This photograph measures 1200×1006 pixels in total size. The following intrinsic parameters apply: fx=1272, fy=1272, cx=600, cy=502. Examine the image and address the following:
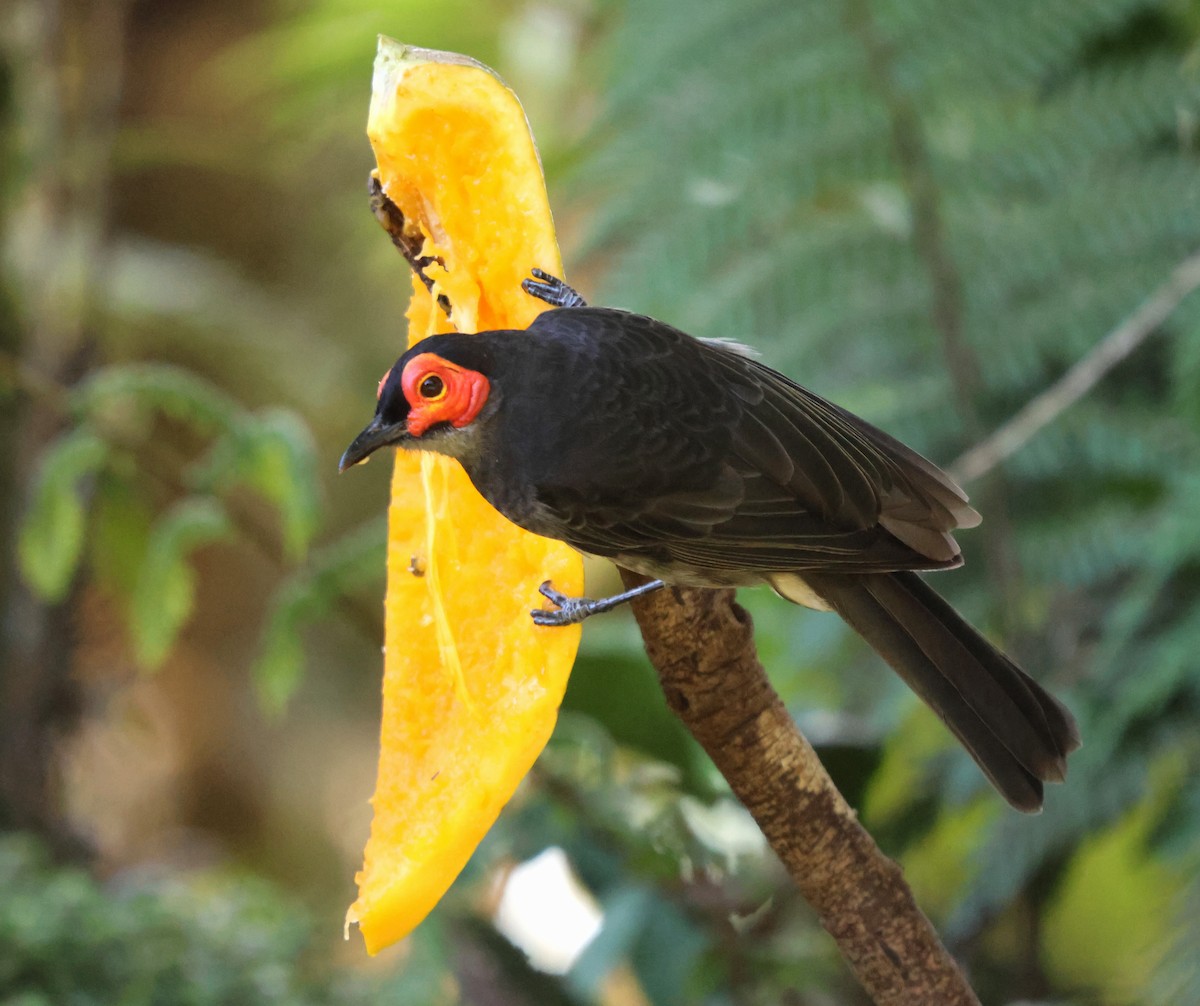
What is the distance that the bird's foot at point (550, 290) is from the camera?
2.62 ft

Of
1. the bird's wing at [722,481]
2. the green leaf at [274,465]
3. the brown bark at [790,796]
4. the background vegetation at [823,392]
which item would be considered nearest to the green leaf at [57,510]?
the background vegetation at [823,392]

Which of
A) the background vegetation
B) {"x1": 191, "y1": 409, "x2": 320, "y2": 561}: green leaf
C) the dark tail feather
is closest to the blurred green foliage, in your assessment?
the background vegetation

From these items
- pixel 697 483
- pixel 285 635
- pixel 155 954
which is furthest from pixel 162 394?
pixel 697 483

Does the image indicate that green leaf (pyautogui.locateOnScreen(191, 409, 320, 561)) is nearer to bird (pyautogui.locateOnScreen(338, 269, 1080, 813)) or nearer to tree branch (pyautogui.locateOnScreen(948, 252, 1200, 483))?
bird (pyautogui.locateOnScreen(338, 269, 1080, 813))

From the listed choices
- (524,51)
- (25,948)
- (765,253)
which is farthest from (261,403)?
(25,948)

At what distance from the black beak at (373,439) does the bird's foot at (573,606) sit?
137 millimetres

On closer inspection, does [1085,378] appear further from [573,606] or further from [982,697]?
[573,606]

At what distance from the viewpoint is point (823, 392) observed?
1774mm

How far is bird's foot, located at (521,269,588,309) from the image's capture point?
80cm

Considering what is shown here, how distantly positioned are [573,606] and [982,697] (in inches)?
11.3

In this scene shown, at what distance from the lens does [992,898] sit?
1344 millimetres

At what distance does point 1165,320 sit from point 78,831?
1.85m

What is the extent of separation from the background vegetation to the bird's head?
1.41 feet

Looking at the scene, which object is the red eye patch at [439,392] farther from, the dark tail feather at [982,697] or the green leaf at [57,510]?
the green leaf at [57,510]
